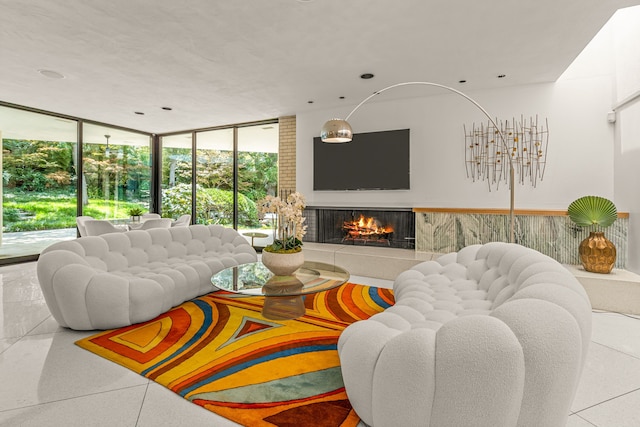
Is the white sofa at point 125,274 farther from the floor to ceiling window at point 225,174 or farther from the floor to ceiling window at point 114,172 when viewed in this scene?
the floor to ceiling window at point 114,172

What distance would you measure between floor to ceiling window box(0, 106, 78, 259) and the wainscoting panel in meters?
6.42

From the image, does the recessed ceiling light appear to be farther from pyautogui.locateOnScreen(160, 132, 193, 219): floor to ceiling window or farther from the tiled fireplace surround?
the tiled fireplace surround

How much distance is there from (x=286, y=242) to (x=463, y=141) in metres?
3.32

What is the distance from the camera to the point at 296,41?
10.7ft

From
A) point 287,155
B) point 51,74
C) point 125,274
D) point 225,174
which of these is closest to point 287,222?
point 125,274

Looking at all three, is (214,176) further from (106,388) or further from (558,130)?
(558,130)

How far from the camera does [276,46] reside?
11.1ft

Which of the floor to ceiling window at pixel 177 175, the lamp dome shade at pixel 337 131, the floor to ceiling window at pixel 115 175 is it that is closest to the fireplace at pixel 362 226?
the floor to ceiling window at pixel 115 175

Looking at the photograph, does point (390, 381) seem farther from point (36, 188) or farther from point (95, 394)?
point (36, 188)

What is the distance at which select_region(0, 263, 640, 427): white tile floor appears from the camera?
1.61 metres

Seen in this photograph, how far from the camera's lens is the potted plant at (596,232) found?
334 cm

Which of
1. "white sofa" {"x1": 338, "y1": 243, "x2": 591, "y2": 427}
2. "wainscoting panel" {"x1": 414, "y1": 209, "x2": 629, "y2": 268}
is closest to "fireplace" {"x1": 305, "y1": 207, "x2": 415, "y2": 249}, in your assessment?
"wainscoting panel" {"x1": 414, "y1": 209, "x2": 629, "y2": 268}

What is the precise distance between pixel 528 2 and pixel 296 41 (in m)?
2.01

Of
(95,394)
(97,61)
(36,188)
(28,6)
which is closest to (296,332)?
(95,394)
